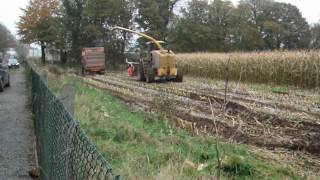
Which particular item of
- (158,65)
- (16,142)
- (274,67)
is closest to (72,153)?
(16,142)

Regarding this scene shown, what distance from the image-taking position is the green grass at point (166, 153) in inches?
290

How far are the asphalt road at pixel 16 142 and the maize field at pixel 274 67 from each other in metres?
9.11

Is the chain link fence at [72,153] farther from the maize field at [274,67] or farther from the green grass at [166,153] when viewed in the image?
the maize field at [274,67]

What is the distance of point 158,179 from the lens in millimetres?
5992

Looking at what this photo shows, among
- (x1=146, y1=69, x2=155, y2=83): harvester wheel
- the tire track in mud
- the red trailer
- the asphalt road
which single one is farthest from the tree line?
the tire track in mud

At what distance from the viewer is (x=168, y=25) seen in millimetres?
75125

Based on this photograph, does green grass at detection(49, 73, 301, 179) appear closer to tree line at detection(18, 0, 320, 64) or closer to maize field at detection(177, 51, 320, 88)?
maize field at detection(177, 51, 320, 88)

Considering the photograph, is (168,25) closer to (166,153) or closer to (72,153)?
(166,153)

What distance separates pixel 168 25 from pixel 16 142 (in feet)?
212

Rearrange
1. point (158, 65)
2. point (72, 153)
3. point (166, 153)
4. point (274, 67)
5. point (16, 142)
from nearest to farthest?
1. point (72, 153)
2. point (166, 153)
3. point (16, 142)
4. point (274, 67)
5. point (158, 65)

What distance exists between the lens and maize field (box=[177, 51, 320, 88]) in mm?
26219

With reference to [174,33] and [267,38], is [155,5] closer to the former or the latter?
[174,33]

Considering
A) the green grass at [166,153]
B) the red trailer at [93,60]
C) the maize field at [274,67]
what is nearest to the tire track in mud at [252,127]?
the green grass at [166,153]

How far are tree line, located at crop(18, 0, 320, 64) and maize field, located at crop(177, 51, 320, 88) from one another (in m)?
27.6
